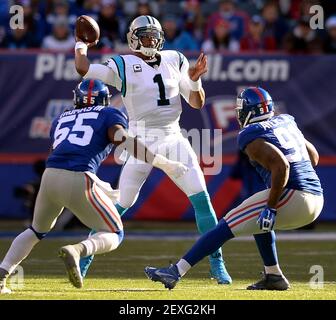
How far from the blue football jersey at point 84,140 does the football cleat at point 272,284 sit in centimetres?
138

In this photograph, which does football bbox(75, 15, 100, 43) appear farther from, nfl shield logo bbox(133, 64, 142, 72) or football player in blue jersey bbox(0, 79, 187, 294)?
football player in blue jersey bbox(0, 79, 187, 294)

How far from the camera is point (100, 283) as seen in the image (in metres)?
7.13

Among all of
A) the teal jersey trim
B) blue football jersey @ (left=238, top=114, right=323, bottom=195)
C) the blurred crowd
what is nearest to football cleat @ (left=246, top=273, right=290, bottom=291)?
blue football jersey @ (left=238, top=114, right=323, bottom=195)

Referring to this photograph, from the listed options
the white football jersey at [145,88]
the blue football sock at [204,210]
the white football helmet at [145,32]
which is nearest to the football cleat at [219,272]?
the blue football sock at [204,210]

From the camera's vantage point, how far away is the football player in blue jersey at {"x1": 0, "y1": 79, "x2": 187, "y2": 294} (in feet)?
20.8

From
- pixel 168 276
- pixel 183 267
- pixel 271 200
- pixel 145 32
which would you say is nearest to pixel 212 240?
pixel 183 267

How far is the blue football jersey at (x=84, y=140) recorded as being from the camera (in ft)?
21.0

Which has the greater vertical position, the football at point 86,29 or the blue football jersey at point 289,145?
the football at point 86,29

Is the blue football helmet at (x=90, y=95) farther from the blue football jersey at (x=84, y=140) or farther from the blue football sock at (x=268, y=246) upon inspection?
the blue football sock at (x=268, y=246)

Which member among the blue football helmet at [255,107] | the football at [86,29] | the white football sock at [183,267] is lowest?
the white football sock at [183,267]

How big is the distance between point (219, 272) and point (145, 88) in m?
1.52
